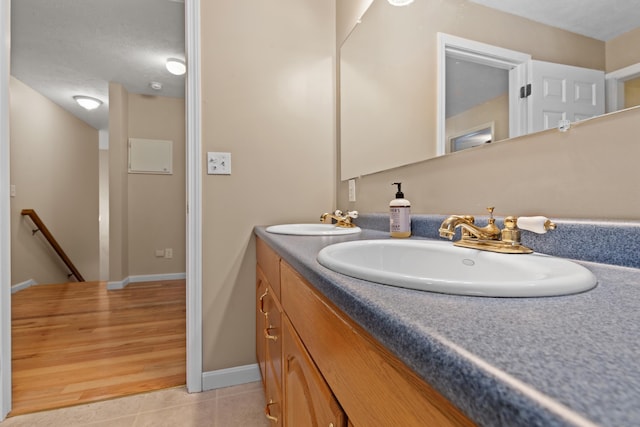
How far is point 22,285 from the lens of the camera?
323cm

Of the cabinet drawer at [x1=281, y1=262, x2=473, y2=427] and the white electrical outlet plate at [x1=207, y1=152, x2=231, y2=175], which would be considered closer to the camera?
the cabinet drawer at [x1=281, y1=262, x2=473, y2=427]

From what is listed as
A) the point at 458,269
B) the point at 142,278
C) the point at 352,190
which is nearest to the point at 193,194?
the point at 352,190

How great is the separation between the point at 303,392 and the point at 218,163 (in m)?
1.17

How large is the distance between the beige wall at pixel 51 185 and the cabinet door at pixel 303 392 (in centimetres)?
392

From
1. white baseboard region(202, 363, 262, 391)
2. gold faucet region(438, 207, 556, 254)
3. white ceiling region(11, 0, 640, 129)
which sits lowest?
white baseboard region(202, 363, 262, 391)

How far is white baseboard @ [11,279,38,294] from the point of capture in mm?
3123

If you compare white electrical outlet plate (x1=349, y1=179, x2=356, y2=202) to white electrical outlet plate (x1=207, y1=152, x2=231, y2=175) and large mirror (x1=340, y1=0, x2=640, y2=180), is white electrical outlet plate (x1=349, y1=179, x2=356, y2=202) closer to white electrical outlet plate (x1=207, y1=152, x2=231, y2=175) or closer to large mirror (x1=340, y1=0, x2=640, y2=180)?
large mirror (x1=340, y1=0, x2=640, y2=180)

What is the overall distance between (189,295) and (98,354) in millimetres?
988

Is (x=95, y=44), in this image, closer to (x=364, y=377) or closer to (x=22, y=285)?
(x=22, y=285)

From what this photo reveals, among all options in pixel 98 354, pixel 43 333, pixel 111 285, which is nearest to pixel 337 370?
pixel 98 354

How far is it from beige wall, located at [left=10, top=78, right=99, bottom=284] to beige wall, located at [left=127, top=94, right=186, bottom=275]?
1.07 meters

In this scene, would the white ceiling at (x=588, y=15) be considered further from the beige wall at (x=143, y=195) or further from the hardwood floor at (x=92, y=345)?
the beige wall at (x=143, y=195)

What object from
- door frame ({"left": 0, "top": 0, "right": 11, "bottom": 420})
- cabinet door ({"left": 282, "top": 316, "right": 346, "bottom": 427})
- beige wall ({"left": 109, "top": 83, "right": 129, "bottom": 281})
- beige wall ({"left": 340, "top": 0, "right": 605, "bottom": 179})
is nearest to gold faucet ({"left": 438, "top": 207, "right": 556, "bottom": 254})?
beige wall ({"left": 340, "top": 0, "right": 605, "bottom": 179})

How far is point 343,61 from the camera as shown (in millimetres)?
1650
